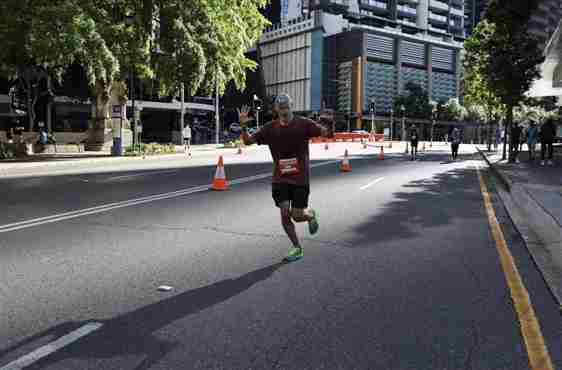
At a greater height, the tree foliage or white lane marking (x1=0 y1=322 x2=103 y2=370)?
the tree foliage

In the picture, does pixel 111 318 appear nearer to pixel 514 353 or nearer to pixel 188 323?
pixel 188 323

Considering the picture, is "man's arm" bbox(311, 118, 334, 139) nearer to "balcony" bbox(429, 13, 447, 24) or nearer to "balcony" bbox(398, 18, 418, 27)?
"balcony" bbox(398, 18, 418, 27)

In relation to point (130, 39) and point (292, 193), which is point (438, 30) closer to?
point (130, 39)

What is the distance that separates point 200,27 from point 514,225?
20.9m

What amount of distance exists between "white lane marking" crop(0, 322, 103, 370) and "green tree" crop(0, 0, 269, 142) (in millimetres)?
18626

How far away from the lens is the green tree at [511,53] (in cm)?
2445

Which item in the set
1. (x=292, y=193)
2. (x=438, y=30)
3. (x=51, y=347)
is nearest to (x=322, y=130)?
(x=292, y=193)

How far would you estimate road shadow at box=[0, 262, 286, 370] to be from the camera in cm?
346

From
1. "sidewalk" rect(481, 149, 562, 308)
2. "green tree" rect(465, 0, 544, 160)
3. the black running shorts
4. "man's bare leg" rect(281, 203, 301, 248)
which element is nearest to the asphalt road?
"sidewalk" rect(481, 149, 562, 308)

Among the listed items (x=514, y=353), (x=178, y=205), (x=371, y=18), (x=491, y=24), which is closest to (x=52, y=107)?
(x=491, y=24)

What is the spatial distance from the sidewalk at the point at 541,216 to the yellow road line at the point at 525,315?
0.27m

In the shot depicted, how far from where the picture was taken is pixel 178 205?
10328 millimetres

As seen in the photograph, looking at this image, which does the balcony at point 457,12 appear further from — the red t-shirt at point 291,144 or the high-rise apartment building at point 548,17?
the red t-shirt at point 291,144

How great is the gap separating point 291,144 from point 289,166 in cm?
25
